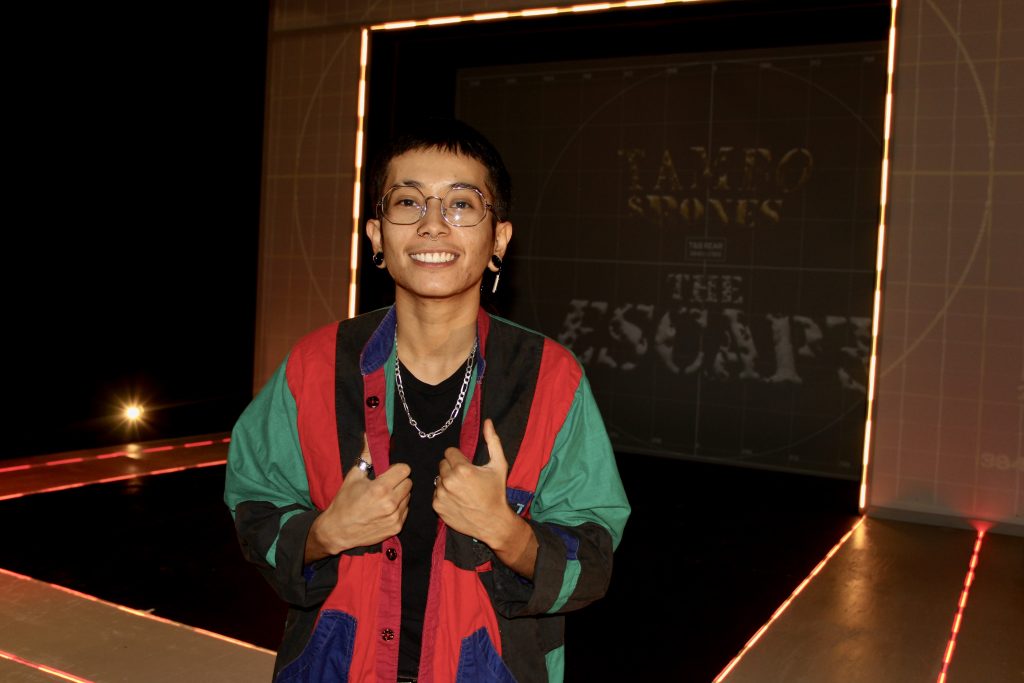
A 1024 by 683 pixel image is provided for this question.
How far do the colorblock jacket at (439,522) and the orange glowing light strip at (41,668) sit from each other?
1459 mm

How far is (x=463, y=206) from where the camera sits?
3.99 ft

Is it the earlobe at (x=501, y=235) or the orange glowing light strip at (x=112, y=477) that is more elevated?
the earlobe at (x=501, y=235)

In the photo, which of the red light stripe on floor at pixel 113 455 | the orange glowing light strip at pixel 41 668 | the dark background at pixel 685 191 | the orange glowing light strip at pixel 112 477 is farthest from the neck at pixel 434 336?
the red light stripe on floor at pixel 113 455

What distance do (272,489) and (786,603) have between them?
2.29 meters

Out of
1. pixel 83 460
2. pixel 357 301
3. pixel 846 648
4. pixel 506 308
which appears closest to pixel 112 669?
pixel 846 648

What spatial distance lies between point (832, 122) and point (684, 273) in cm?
105

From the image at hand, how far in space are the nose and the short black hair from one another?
0.25ft

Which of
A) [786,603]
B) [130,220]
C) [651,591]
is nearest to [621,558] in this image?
[651,591]

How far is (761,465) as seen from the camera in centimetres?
502

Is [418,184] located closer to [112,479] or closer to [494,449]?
[494,449]

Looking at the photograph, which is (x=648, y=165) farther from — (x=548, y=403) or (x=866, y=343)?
(x=548, y=403)

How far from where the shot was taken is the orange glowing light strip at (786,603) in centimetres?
253

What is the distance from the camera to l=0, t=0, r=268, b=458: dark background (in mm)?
4453

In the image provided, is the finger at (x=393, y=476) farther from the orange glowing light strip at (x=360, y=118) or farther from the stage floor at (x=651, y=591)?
the orange glowing light strip at (x=360, y=118)
